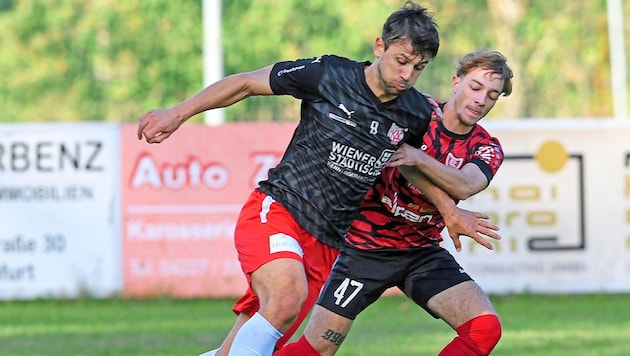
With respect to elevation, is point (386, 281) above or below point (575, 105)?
below

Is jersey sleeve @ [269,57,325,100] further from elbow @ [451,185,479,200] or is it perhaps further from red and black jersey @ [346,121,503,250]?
elbow @ [451,185,479,200]

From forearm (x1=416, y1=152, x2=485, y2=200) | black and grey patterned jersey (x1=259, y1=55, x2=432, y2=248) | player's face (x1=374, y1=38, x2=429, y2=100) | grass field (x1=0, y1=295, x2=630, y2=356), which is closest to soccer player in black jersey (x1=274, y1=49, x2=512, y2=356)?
forearm (x1=416, y1=152, x2=485, y2=200)

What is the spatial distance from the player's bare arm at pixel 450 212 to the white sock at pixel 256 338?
1049 mm

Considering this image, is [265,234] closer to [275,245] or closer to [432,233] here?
[275,245]

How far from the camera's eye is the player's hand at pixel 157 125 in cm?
601

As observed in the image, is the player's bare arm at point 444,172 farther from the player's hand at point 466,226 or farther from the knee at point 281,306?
the knee at point 281,306

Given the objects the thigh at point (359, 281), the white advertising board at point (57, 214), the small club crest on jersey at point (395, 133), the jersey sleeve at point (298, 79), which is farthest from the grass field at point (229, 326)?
the jersey sleeve at point (298, 79)

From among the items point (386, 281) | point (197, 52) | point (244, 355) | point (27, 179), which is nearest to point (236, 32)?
point (197, 52)

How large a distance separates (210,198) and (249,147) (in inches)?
26.4

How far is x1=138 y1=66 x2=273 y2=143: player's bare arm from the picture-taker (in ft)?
19.8

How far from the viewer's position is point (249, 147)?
13.5 metres

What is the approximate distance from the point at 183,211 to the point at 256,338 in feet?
24.1

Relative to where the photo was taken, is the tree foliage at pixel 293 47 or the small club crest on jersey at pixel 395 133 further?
the tree foliage at pixel 293 47

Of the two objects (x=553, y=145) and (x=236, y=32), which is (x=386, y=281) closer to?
(x=553, y=145)
